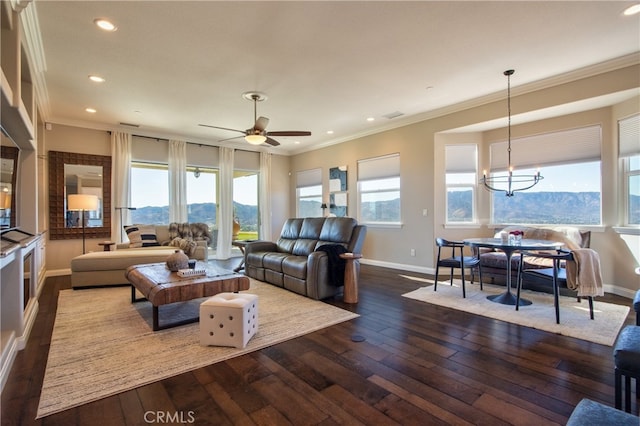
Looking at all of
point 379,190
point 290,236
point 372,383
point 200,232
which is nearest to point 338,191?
point 379,190

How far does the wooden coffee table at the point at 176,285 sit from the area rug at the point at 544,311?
2362 millimetres

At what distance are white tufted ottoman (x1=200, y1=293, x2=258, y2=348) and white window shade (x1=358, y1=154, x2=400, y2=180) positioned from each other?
181 inches

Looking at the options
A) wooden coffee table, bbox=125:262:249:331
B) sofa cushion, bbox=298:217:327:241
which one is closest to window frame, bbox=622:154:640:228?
sofa cushion, bbox=298:217:327:241

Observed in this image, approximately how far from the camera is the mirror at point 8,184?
8.52ft

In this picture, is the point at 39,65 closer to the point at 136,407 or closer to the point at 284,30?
the point at 284,30

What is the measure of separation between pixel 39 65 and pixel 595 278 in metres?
6.55

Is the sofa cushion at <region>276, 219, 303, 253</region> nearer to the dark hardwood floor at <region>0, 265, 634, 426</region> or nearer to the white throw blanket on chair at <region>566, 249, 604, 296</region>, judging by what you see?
the dark hardwood floor at <region>0, 265, 634, 426</region>

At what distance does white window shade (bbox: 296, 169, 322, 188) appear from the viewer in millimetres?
8164

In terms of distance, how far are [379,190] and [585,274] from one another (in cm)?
398

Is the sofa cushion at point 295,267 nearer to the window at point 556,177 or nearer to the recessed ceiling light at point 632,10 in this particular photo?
the window at point 556,177

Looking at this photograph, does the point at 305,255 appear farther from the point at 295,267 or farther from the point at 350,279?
the point at 350,279

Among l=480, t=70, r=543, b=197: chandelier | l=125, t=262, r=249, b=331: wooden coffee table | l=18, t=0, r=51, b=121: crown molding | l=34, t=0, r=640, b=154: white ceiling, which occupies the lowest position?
l=125, t=262, r=249, b=331: wooden coffee table

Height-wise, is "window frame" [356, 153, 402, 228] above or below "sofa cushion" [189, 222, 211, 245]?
above

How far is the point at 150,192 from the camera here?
6855 mm
